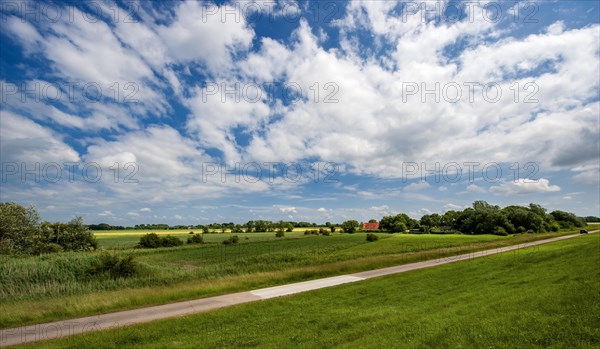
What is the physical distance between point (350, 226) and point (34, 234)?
103m

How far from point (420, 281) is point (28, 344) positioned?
21.2 m

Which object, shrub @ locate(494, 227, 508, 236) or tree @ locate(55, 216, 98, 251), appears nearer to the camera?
tree @ locate(55, 216, 98, 251)

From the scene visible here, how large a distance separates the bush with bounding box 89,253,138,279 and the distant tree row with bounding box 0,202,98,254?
2647 centimetres

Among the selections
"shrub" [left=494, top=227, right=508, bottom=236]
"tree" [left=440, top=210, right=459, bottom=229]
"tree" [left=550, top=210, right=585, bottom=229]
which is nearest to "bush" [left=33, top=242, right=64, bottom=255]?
"shrub" [left=494, top=227, right=508, bottom=236]

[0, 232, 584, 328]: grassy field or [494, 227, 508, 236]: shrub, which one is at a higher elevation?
[0, 232, 584, 328]: grassy field

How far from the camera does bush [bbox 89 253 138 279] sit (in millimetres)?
32969

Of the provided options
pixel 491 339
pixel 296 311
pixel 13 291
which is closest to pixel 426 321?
pixel 491 339

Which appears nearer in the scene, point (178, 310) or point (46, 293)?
point (178, 310)

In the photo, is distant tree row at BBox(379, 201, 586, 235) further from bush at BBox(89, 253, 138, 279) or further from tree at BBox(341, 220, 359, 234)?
bush at BBox(89, 253, 138, 279)

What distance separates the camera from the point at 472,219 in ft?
332

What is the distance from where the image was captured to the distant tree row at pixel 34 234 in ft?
157

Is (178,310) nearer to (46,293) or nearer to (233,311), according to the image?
(233,311)

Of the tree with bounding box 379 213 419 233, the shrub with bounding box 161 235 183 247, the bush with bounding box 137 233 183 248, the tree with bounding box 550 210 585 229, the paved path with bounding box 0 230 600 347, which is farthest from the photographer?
the tree with bounding box 550 210 585 229

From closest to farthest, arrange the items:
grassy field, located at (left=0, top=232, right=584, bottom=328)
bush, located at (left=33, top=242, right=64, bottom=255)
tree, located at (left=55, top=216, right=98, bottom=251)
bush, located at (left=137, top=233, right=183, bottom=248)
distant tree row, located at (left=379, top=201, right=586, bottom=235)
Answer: grassy field, located at (left=0, top=232, right=584, bottom=328) < bush, located at (left=33, top=242, right=64, bottom=255) < tree, located at (left=55, top=216, right=98, bottom=251) < bush, located at (left=137, top=233, right=183, bottom=248) < distant tree row, located at (left=379, top=201, right=586, bottom=235)
